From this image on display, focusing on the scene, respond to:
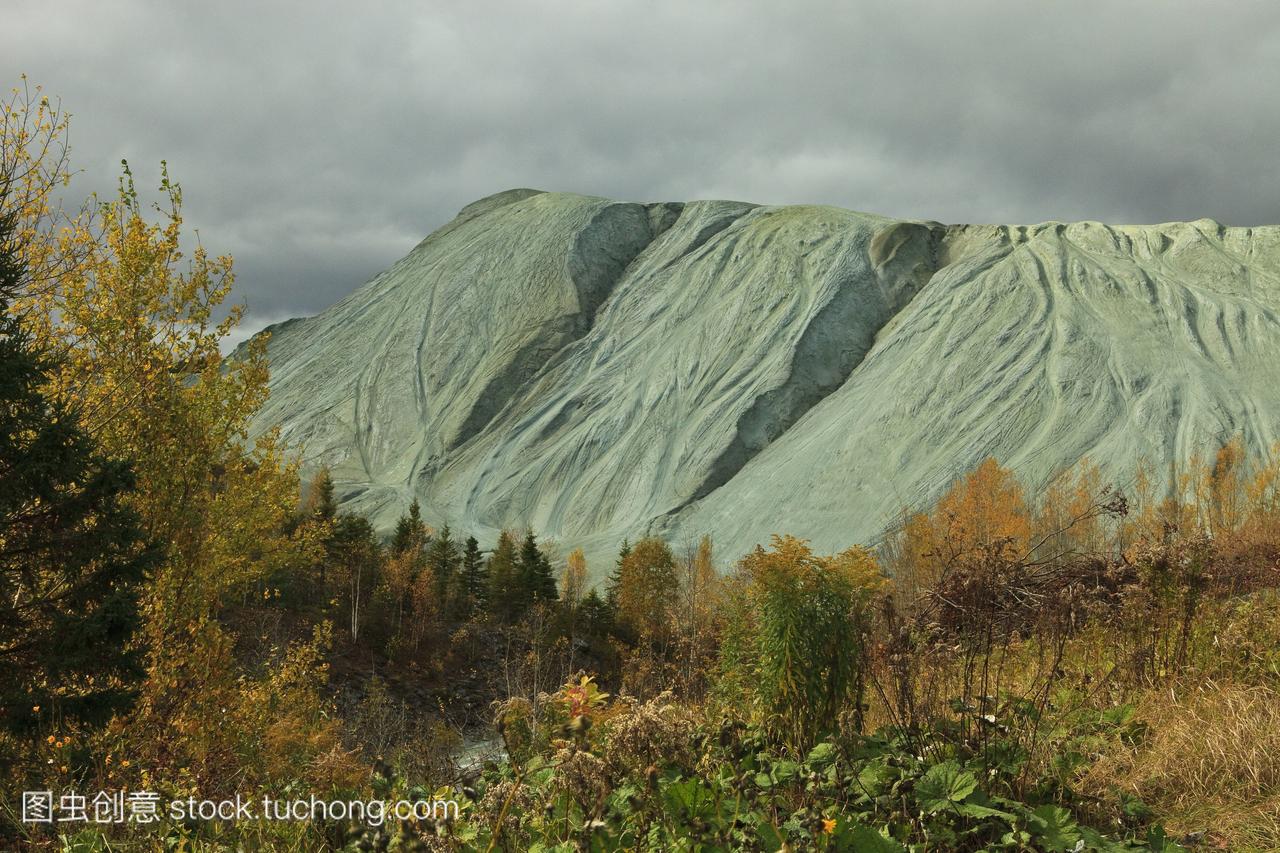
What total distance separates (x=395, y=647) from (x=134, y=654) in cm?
3148

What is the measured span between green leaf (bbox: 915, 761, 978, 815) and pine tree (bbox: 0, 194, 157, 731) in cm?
766

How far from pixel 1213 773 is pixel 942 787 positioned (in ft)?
7.35

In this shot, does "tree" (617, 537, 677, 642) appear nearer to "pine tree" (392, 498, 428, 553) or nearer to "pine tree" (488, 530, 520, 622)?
"pine tree" (488, 530, 520, 622)

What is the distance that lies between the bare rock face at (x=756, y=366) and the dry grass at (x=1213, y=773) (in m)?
45.3

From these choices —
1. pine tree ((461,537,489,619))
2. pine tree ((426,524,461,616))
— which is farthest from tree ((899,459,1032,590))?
pine tree ((426,524,461,616))

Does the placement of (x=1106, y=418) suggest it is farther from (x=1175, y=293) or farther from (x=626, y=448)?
(x=626, y=448)

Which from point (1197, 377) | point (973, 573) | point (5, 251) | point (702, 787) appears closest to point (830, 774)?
point (702, 787)

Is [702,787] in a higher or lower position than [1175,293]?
lower

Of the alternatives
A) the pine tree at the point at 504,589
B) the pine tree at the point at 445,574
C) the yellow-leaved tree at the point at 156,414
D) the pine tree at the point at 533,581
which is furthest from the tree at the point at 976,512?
the yellow-leaved tree at the point at 156,414

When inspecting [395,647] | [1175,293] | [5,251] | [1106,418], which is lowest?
[395,647]

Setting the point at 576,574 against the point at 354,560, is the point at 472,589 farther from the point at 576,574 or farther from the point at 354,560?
the point at 576,574

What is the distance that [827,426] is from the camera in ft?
213

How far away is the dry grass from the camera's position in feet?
16.1

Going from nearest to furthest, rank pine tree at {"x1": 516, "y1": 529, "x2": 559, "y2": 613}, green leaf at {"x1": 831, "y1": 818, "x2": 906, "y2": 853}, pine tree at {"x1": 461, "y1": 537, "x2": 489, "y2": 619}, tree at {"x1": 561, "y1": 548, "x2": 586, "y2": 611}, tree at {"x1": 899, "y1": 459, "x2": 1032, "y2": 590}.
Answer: green leaf at {"x1": 831, "y1": 818, "x2": 906, "y2": 853} < tree at {"x1": 899, "y1": 459, "x2": 1032, "y2": 590} < pine tree at {"x1": 516, "y1": 529, "x2": 559, "y2": 613} < pine tree at {"x1": 461, "y1": 537, "x2": 489, "y2": 619} < tree at {"x1": 561, "y1": 548, "x2": 586, "y2": 611}
